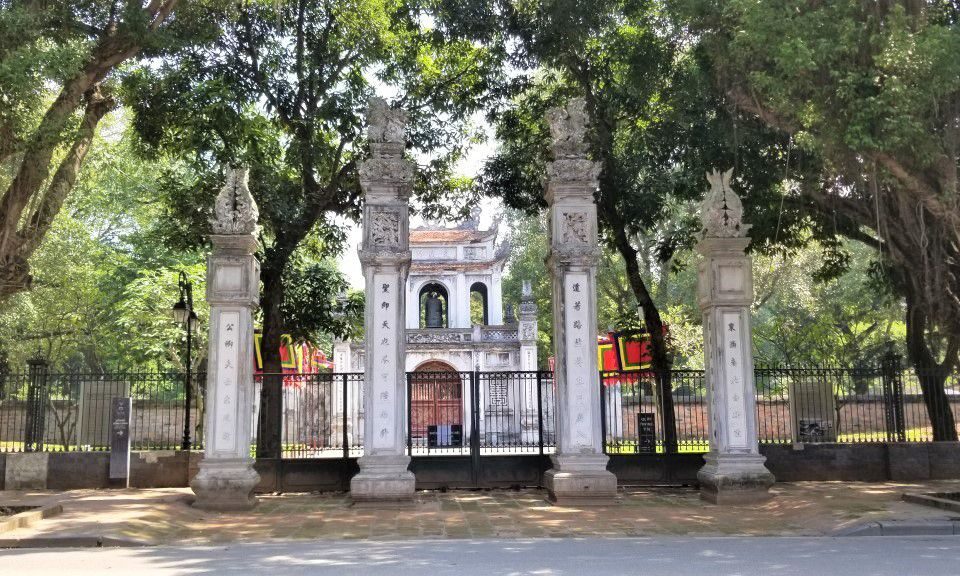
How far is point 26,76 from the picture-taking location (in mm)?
10078

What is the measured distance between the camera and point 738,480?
12.5 meters

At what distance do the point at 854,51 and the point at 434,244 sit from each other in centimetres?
2430

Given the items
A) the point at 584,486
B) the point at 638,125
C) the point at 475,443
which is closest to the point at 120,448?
the point at 475,443

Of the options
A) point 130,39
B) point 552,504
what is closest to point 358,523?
point 552,504

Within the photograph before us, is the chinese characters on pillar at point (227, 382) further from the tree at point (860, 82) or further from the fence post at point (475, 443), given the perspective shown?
the tree at point (860, 82)

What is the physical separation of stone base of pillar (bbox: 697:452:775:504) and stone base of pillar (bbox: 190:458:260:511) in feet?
23.5

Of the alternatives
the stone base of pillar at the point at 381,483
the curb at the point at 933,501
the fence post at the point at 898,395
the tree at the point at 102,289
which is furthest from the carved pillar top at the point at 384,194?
the tree at the point at 102,289

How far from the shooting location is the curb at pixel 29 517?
9.70 meters

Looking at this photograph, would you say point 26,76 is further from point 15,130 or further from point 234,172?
point 234,172

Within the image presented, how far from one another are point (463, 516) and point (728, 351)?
505 centimetres

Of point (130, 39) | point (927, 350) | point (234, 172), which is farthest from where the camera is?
point (927, 350)

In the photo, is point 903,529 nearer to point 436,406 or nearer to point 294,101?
point 436,406

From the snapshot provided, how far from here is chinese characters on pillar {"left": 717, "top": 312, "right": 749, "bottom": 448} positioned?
12.8 meters

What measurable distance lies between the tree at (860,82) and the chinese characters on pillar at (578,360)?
12.5ft
